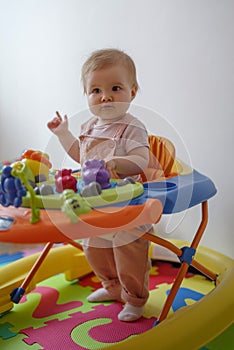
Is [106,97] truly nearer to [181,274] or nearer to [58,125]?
[58,125]

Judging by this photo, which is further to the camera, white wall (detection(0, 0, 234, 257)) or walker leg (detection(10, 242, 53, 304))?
white wall (detection(0, 0, 234, 257))

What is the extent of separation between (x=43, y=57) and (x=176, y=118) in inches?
24.2

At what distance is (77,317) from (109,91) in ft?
1.60

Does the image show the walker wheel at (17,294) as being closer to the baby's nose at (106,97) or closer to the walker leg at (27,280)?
the walker leg at (27,280)

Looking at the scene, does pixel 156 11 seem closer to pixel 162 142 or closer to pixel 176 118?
pixel 176 118

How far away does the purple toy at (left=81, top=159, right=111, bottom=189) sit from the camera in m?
0.65

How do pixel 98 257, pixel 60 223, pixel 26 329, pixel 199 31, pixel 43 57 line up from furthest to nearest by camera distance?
1. pixel 43 57
2. pixel 199 31
3. pixel 98 257
4. pixel 26 329
5. pixel 60 223

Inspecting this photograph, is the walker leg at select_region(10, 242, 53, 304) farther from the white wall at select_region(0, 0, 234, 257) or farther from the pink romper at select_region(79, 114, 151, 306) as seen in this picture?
the white wall at select_region(0, 0, 234, 257)

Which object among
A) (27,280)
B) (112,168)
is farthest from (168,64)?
(27,280)

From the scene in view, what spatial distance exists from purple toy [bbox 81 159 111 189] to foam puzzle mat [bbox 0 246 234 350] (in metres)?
0.34

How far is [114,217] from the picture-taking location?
0.60 metres

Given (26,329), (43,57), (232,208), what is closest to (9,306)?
(26,329)

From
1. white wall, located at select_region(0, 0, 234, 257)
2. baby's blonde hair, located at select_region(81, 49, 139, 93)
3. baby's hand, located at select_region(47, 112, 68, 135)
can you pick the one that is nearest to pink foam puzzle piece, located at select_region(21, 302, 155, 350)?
white wall, located at select_region(0, 0, 234, 257)

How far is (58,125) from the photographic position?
2.81 feet
